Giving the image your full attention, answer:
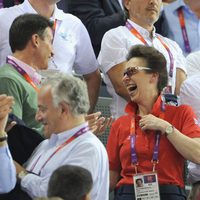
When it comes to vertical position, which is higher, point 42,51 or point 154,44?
point 42,51

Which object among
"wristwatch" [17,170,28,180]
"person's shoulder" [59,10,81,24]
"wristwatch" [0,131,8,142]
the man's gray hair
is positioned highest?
the man's gray hair

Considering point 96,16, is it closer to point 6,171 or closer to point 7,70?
point 7,70

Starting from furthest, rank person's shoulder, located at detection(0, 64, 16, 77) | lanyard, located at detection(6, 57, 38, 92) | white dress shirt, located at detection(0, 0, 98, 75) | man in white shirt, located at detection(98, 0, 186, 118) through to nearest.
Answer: man in white shirt, located at detection(98, 0, 186, 118)
white dress shirt, located at detection(0, 0, 98, 75)
lanyard, located at detection(6, 57, 38, 92)
person's shoulder, located at detection(0, 64, 16, 77)

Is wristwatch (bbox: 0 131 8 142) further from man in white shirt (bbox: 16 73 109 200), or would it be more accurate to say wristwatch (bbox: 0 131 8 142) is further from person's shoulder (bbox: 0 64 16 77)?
person's shoulder (bbox: 0 64 16 77)

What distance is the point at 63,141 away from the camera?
4.50m

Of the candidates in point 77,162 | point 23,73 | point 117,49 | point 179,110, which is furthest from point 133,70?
point 77,162

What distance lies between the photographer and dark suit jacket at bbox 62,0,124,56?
21.3 ft

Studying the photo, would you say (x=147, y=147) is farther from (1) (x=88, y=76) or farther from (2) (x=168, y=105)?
(1) (x=88, y=76)

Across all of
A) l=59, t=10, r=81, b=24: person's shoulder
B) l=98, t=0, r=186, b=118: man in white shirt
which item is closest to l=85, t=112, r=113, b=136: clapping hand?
l=98, t=0, r=186, b=118: man in white shirt

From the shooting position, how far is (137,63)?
5312mm

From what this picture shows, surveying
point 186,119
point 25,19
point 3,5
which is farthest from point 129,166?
point 3,5

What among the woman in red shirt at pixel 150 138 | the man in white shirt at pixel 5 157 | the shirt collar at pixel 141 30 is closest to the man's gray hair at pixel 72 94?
the man in white shirt at pixel 5 157

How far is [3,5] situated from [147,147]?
2185 millimetres

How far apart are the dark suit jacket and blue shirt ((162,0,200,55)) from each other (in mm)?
635
